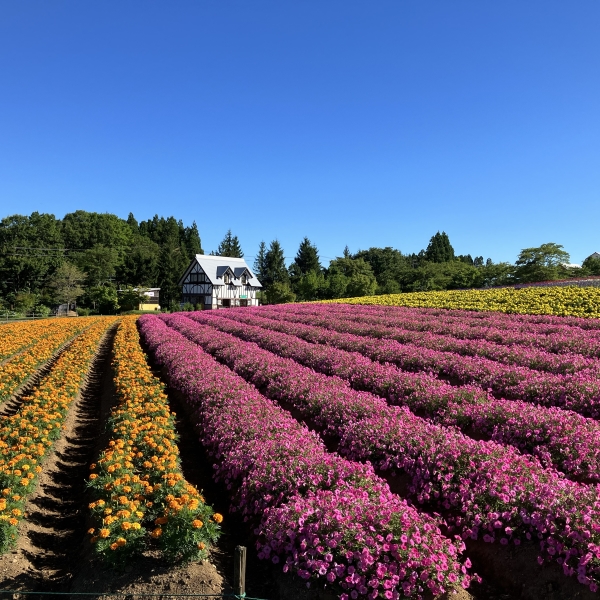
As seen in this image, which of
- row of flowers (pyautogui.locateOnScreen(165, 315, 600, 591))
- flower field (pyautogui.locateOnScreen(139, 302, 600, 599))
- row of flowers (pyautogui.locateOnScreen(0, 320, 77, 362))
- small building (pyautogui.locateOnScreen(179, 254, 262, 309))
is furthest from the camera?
small building (pyautogui.locateOnScreen(179, 254, 262, 309))

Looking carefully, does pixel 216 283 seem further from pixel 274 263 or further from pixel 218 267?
pixel 274 263

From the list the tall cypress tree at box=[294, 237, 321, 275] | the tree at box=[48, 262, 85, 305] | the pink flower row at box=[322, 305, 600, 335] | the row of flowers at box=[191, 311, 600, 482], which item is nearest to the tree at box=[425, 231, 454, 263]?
the tall cypress tree at box=[294, 237, 321, 275]

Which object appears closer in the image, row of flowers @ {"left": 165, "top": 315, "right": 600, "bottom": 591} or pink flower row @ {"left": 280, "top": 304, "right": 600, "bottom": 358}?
row of flowers @ {"left": 165, "top": 315, "right": 600, "bottom": 591}

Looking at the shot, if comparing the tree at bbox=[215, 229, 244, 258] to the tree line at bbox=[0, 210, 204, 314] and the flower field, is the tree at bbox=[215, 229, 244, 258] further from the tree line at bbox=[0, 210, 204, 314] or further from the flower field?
the flower field

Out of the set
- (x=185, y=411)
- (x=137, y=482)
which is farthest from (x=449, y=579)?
(x=185, y=411)

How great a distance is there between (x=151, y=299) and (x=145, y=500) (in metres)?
73.3

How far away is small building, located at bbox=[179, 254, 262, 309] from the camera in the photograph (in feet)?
214

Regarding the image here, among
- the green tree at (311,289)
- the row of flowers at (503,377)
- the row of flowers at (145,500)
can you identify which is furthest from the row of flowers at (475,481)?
the green tree at (311,289)

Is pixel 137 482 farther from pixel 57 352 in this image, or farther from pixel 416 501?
pixel 57 352

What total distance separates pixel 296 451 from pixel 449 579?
2.71m

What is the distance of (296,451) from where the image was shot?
6.10 m

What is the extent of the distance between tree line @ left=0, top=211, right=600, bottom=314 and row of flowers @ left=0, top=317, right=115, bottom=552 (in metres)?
50.4

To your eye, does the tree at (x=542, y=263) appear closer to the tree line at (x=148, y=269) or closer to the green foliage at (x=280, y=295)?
the tree line at (x=148, y=269)

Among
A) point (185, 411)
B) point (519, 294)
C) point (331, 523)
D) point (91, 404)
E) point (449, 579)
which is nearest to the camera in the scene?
point (449, 579)
